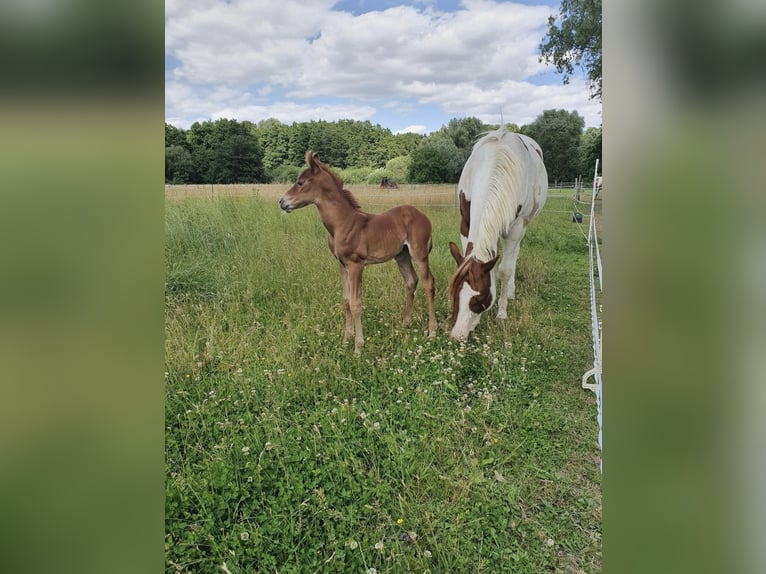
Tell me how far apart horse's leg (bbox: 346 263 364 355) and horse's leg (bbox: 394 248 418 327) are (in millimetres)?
290

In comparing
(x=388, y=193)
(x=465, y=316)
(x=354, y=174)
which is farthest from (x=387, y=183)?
(x=465, y=316)

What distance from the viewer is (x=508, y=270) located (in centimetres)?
310

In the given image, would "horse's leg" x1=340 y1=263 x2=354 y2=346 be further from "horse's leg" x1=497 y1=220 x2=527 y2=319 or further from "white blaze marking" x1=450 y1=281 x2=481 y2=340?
"horse's leg" x1=497 y1=220 x2=527 y2=319

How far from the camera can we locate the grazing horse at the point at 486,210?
2842 mm

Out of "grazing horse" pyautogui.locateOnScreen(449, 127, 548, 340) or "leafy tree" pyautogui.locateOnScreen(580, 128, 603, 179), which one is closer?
"leafy tree" pyautogui.locateOnScreen(580, 128, 603, 179)

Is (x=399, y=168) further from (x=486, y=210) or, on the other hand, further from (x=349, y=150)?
(x=486, y=210)

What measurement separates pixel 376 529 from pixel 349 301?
1.29m

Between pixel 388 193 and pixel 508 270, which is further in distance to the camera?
pixel 508 270

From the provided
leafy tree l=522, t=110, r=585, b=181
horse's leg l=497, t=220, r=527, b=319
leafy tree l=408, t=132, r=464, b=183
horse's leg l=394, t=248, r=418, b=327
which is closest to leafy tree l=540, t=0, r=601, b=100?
leafy tree l=522, t=110, r=585, b=181

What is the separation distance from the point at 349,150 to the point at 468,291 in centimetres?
112

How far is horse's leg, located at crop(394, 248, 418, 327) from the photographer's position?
3025 mm

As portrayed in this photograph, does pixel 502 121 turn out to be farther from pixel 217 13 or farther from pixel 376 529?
pixel 376 529

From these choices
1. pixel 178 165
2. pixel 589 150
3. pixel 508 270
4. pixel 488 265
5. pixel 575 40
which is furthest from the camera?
pixel 508 270
